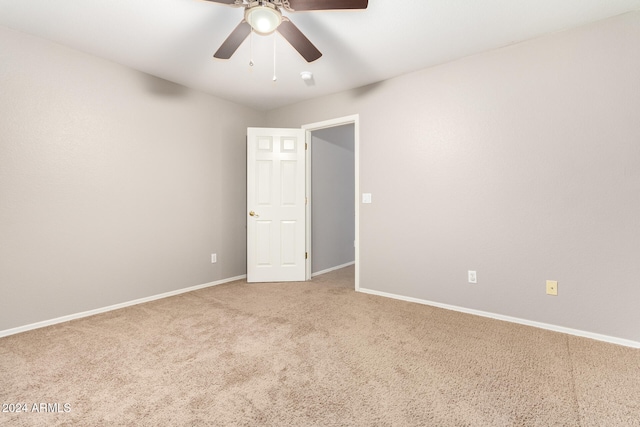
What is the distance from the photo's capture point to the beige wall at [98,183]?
2395 mm

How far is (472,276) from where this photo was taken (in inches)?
111

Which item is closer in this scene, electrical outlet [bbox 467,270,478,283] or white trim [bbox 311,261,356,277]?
electrical outlet [bbox 467,270,478,283]

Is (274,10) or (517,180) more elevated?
(274,10)

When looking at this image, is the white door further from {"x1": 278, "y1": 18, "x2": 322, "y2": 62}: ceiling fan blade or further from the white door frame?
{"x1": 278, "y1": 18, "x2": 322, "y2": 62}: ceiling fan blade

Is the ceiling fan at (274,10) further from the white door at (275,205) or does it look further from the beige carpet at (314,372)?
the beige carpet at (314,372)

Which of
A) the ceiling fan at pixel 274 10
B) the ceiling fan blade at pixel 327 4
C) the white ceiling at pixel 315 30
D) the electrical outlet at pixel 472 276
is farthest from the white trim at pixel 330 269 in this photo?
the ceiling fan blade at pixel 327 4

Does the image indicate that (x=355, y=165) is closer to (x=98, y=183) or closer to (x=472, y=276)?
(x=472, y=276)

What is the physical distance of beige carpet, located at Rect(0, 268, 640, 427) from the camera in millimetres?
1416

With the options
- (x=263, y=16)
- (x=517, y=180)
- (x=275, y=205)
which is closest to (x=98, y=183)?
(x=275, y=205)

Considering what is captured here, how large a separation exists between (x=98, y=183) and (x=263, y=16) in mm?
2234

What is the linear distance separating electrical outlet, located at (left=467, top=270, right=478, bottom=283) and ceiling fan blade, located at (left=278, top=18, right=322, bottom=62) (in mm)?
Answer: 2328

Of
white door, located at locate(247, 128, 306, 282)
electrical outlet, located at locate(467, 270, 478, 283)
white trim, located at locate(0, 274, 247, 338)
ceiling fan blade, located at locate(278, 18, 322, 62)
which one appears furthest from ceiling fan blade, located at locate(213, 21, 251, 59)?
electrical outlet, located at locate(467, 270, 478, 283)

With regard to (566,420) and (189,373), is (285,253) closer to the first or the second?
(189,373)

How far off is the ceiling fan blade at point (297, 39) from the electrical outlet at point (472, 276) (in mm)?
2328
